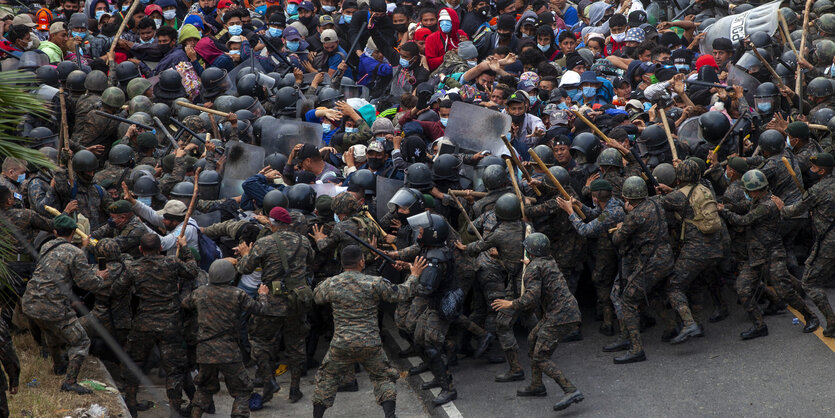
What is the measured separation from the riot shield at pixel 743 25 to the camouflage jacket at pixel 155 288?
990 centimetres

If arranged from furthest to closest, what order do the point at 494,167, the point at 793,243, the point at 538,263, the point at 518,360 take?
the point at 793,243 → the point at 494,167 → the point at 518,360 → the point at 538,263

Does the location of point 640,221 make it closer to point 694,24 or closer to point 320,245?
point 320,245

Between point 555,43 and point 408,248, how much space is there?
7445 mm

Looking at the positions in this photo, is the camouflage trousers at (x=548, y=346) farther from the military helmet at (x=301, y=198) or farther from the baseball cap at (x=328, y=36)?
the baseball cap at (x=328, y=36)

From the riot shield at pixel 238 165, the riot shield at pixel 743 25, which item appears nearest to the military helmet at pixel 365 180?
the riot shield at pixel 238 165

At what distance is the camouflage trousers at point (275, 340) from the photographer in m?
9.85

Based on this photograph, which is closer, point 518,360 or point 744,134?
point 518,360

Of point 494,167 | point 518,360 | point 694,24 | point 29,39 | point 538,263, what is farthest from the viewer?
point 694,24

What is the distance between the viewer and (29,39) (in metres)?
15.4

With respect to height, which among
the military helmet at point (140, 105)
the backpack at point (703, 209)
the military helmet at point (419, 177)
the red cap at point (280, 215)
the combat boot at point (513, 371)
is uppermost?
the backpack at point (703, 209)

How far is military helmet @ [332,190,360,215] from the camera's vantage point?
34.4 ft

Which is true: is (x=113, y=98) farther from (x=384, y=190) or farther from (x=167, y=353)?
(x=167, y=353)

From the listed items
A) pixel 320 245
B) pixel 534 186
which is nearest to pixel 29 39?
pixel 320 245

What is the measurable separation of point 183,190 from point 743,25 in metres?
9.57
